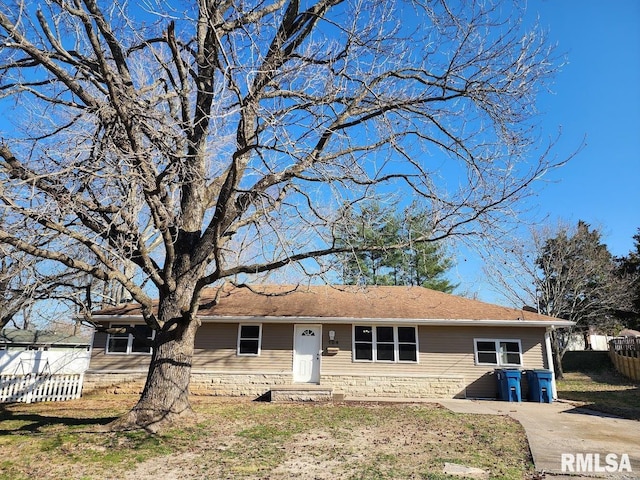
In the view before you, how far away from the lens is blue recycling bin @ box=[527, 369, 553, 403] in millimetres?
12328

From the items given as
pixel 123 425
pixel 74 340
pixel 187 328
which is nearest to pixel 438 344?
pixel 187 328

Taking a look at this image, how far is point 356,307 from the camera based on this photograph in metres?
14.6

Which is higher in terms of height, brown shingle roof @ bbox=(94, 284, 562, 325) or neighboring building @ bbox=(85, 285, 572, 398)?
brown shingle roof @ bbox=(94, 284, 562, 325)

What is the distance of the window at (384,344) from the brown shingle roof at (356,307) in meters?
0.59

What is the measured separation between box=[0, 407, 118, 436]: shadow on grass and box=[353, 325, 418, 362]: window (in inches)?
303

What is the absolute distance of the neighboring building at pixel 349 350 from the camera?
43.6 feet

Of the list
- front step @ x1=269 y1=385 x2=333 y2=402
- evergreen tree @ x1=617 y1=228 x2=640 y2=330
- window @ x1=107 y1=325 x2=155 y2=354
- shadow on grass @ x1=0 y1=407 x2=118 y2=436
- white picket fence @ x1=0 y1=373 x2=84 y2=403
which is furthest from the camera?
evergreen tree @ x1=617 y1=228 x2=640 y2=330

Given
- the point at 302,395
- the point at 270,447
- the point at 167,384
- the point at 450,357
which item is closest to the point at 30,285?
the point at 167,384

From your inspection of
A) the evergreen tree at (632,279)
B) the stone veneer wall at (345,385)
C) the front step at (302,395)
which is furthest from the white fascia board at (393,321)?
the evergreen tree at (632,279)

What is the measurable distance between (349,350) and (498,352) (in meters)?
4.82

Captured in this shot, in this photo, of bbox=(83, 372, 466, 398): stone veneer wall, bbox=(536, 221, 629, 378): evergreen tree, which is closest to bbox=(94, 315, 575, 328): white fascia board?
bbox=(83, 372, 466, 398): stone veneer wall

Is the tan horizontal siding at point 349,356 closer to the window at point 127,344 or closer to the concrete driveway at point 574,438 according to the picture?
the window at point 127,344

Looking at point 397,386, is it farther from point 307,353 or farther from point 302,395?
point 302,395

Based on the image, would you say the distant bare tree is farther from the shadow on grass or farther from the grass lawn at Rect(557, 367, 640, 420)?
the grass lawn at Rect(557, 367, 640, 420)
